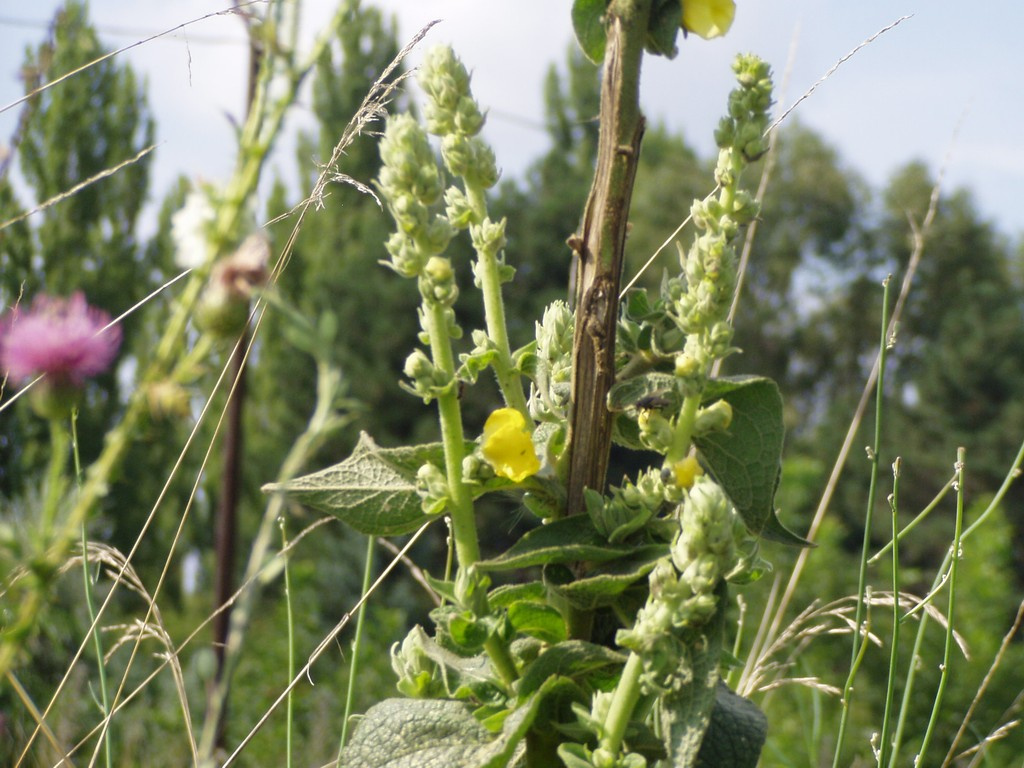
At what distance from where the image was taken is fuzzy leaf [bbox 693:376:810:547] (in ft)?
1.53

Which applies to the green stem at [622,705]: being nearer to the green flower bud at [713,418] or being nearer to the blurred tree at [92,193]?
the green flower bud at [713,418]

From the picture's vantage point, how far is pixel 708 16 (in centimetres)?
47

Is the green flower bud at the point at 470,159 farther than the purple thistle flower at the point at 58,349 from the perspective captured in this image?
Yes

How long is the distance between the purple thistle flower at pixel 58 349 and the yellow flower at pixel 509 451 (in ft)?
0.68

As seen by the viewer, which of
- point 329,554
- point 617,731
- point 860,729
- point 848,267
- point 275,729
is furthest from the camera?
point 848,267

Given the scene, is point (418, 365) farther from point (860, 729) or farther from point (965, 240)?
point (965, 240)

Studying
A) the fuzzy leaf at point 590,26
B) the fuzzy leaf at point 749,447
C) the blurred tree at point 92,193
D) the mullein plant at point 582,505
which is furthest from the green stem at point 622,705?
the blurred tree at point 92,193

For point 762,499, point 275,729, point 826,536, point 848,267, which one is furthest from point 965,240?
point 762,499

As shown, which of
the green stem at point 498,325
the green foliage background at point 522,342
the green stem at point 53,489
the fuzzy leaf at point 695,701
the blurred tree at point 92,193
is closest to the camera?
the green stem at point 53,489

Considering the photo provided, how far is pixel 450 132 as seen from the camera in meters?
0.47

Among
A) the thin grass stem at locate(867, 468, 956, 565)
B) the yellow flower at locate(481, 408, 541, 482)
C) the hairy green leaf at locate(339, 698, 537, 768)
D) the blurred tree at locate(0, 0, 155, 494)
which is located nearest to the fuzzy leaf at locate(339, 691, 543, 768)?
the hairy green leaf at locate(339, 698, 537, 768)

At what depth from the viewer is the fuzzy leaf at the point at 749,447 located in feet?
1.53

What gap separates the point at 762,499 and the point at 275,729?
4.85 meters

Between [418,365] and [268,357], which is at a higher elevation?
[418,365]
